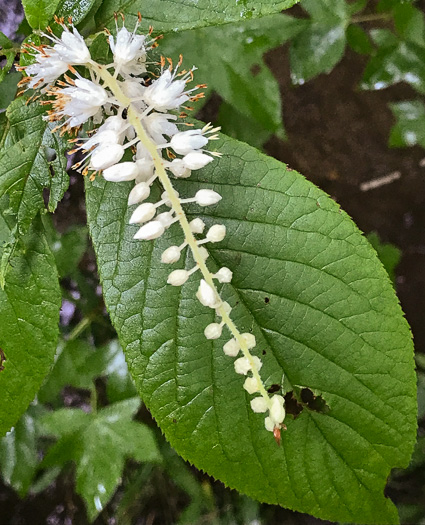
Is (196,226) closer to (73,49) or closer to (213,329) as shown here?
(213,329)

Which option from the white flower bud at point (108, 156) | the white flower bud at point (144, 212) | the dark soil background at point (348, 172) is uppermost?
the white flower bud at point (108, 156)

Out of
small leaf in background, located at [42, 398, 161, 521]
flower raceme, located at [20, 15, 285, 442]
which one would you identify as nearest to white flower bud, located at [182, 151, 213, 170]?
flower raceme, located at [20, 15, 285, 442]

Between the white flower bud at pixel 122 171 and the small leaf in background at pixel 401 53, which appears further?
the small leaf in background at pixel 401 53

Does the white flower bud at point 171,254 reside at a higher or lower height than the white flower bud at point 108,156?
lower

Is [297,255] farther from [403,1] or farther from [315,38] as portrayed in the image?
[403,1]

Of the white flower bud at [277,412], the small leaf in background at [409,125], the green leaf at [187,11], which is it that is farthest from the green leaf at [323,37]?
the white flower bud at [277,412]

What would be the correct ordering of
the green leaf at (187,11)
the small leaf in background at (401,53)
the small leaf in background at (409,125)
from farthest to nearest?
the small leaf in background at (409,125) → the small leaf in background at (401,53) → the green leaf at (187,11)

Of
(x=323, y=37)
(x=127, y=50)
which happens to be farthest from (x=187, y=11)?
(x=323, y=37)

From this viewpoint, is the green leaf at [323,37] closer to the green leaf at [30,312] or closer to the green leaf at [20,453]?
the green leaf at [30,312]
